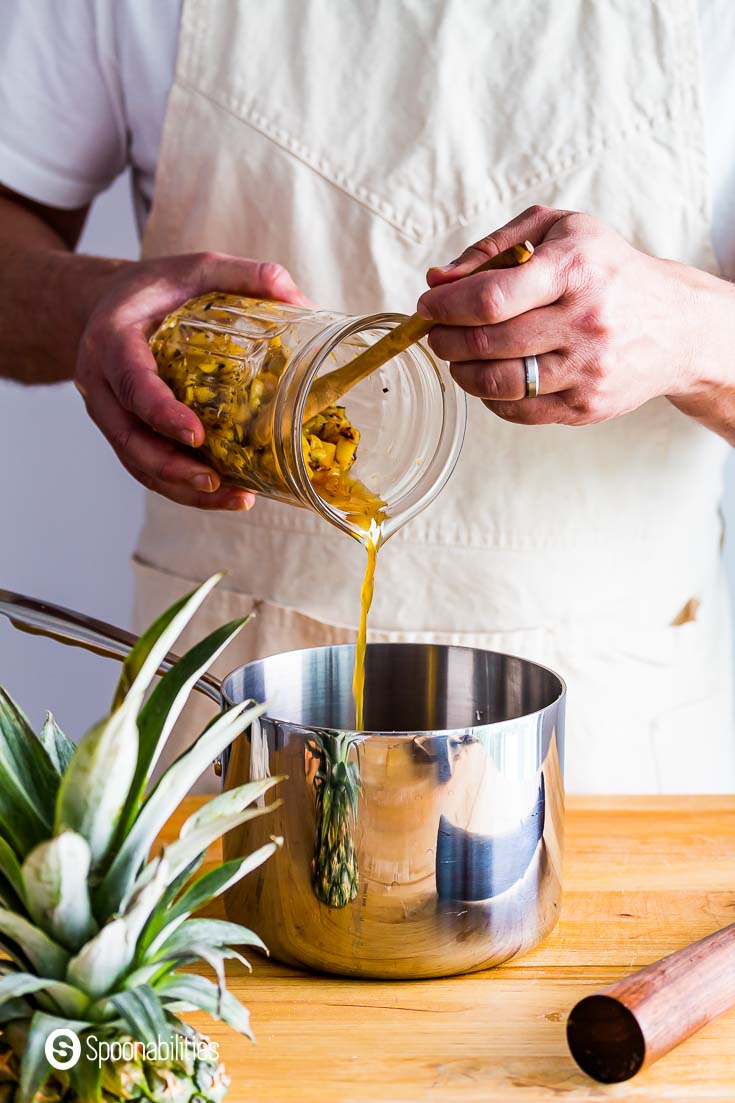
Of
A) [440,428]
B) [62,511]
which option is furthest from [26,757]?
[62,511]

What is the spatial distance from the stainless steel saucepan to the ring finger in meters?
0.18

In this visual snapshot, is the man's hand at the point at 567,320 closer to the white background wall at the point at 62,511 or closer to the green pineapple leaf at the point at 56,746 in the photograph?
the green pineapple leaf at the point at 56,746

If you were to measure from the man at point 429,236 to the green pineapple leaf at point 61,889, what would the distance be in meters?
0.40

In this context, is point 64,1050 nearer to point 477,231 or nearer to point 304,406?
point 304,406

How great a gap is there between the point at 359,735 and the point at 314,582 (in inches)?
17.4

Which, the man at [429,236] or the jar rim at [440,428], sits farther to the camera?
the man at [429,236]

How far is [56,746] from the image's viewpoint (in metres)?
0.58

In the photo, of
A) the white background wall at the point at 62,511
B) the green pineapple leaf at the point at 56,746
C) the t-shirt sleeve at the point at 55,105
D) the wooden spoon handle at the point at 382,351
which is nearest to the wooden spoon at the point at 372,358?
the wooden spoon handle at the point at 382,351

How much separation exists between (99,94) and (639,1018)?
0.89m

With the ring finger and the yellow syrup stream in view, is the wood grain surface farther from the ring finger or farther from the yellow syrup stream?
the ring finger

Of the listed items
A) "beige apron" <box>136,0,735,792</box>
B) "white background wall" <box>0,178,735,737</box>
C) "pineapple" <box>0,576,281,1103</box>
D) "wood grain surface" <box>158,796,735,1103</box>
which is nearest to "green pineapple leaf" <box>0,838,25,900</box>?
"pineapple" <box>0,576,281,1103</box>

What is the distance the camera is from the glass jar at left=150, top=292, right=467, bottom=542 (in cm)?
73

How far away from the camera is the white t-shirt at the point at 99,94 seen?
3.20ft

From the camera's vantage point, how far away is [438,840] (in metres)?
0.64
